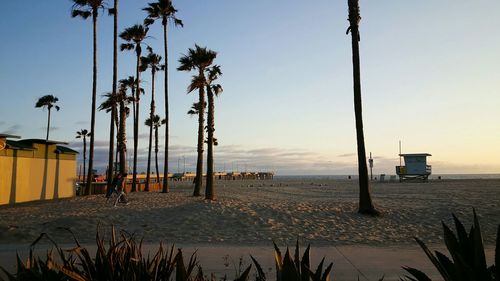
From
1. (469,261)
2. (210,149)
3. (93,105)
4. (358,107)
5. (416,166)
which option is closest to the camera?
(469,261)

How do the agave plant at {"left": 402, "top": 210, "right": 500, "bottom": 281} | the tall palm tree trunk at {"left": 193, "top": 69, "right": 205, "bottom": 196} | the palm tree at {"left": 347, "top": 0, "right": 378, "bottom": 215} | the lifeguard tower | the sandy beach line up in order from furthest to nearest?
the lifeguard tower, the tall palm tree trunk at {"left": 193, "top": 69, "right": 205, "bottom": 196}, the palm tree at {"left": 347, "top": 0, "right": 378, "bottom": 215}, the sandy beach, the agave plant at {"left": 402, "top": 210, "right": 500, "bottom": 281}

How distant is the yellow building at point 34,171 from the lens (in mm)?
20109

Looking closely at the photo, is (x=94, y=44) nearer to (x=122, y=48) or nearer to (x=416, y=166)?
(x=122, y=48)

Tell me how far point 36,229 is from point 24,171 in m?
9.93

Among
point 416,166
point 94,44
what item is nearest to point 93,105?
point 94,44

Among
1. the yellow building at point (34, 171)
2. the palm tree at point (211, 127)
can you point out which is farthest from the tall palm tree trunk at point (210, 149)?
the yellow building at point (34, 171)

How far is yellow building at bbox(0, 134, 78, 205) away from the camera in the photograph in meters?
20.1

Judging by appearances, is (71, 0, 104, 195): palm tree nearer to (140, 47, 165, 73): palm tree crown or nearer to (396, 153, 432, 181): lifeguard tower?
(140, 47, 165, 73): palm tree crown

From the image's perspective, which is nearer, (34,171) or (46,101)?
(34,171)

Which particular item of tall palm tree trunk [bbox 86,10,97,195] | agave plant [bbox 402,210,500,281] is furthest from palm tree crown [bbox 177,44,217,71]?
agave plant [bbox 402,210,500,281]

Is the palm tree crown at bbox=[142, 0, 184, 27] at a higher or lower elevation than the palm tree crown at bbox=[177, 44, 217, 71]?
higher

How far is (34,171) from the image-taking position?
2228cm

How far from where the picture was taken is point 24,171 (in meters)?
21.5

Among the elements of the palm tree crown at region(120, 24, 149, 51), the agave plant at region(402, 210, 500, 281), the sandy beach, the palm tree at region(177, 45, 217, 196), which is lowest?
the sandy beach
